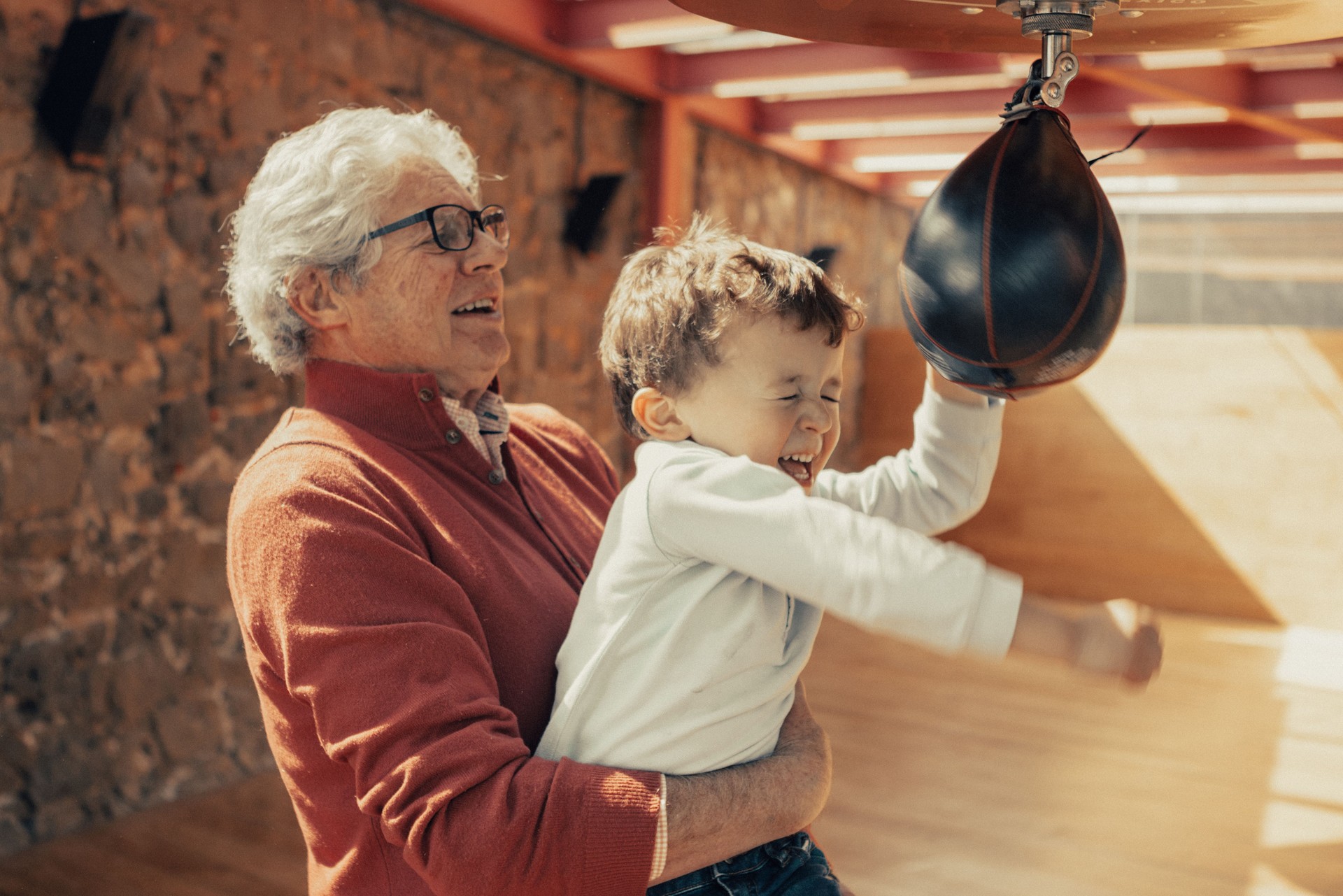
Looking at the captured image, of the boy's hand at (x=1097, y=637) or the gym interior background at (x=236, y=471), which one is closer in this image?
the boy's hand at (x=1097, y=637)

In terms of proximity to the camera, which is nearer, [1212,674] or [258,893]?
[258,893]

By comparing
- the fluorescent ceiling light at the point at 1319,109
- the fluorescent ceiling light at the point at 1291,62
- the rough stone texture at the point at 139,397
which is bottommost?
the rough stone texture at the point at 139,397

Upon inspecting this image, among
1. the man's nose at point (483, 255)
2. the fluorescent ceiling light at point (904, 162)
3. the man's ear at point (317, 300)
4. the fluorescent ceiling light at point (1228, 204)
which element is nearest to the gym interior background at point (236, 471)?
the fluorescent ceiling light at point (904, 162)

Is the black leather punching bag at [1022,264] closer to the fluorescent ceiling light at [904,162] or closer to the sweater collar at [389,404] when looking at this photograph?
the sweater collar at [389,404]

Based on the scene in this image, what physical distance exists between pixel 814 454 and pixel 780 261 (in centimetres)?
22

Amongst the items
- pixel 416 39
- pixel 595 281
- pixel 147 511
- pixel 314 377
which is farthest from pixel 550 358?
pixel 314 377

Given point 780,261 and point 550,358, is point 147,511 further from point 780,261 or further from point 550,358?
point 780,261

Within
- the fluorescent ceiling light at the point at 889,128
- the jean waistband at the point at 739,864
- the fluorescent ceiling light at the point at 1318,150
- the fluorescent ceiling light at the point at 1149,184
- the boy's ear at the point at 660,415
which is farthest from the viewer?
the fluorescent ceiling light at the point at 1149,184

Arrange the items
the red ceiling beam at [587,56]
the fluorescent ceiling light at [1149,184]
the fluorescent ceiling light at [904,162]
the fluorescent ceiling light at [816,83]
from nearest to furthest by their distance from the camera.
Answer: the red ceiling beam at [587,56] < the fluorescent ceiling light at [816,83] < the fluorescent ceiling light at [904,162] < the fluorescent ceiling light at [1149,184]

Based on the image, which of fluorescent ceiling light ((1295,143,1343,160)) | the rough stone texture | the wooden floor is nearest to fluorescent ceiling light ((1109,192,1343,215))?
fluorescent ceiling light ((1295,143,1343,160))

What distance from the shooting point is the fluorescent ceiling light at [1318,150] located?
20.6 ft

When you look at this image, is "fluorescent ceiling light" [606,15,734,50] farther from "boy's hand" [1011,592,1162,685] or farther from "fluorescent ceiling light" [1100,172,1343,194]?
"fluorescent ceiling light" [1100,172,1343,194]

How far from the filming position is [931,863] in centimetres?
317

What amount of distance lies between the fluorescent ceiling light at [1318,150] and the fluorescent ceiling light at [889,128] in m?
1.64
